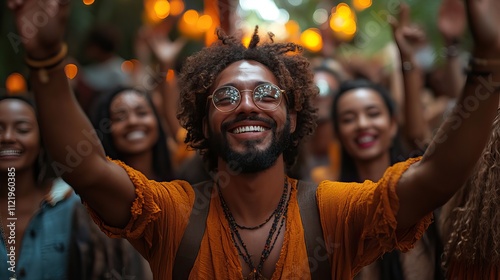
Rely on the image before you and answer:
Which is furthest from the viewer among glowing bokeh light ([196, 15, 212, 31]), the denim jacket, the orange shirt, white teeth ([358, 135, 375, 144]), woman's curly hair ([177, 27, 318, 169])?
glowing bokeh light ([196, 15, 212, 31])

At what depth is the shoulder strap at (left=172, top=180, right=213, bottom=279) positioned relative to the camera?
304cm

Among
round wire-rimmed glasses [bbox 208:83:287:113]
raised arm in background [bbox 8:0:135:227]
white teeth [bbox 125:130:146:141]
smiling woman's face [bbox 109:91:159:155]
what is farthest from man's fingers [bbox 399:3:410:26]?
raised arm in background [bbox 8:0:135:227]

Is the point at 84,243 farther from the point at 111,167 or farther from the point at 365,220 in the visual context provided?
the point at 365,220

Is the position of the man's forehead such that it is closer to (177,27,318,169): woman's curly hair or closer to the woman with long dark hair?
(177,27,318,169): woman's curly hair

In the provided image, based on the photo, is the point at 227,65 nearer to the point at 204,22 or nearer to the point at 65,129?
the point at 65,129

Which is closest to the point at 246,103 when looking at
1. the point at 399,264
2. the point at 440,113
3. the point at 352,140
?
the point at 399,264

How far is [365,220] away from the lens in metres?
2.90

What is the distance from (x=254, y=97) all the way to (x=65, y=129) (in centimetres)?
96

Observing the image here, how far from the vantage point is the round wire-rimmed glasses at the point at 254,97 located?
3184mm

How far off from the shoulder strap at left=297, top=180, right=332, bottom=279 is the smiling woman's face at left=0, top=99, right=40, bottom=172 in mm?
1707

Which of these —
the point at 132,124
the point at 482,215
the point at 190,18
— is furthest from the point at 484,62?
the point at 190,18

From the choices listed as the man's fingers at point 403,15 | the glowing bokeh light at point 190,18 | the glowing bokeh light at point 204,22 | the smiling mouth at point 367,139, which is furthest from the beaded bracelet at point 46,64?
the glowing bokeh light at point 190,18

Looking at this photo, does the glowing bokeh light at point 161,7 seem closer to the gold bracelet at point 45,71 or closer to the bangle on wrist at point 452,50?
the bangle on wrist at point 452,50

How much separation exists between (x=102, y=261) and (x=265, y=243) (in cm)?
157
